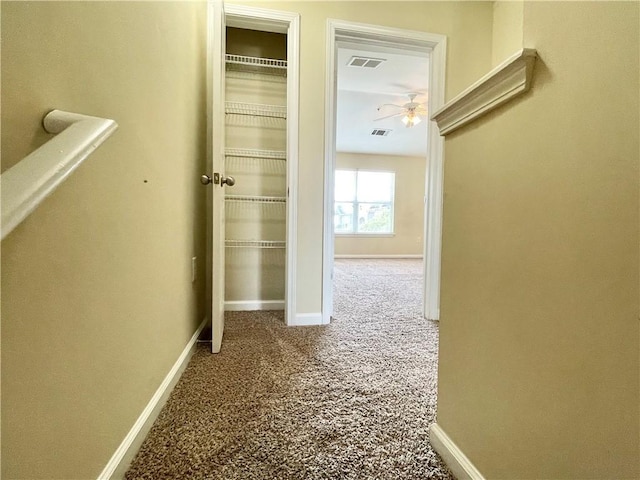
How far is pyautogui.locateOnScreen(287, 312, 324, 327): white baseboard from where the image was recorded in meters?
1.98

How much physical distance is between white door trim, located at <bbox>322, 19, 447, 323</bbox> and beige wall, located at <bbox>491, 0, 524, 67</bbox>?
381 mm

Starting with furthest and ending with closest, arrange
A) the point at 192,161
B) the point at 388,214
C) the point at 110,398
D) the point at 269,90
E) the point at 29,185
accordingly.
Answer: the point at 388,214 < the point at 269,90 < the point at 192,161 < the point at 110,398 < the point at 29,185

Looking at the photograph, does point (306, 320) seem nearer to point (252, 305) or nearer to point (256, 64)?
point (252, 305)

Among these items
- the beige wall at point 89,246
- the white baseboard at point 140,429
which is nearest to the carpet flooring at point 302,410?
the white baseboard at point 140,429

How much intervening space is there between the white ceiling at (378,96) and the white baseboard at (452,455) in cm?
228

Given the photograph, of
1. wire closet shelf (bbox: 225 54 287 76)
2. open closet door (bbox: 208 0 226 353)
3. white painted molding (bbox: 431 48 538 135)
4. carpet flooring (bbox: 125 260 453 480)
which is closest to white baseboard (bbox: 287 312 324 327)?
carpet flooring (bbox: 125 260 453 480)

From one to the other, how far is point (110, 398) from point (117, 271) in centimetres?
31

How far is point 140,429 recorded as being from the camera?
0.89 metres

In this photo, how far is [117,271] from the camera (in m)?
0.79

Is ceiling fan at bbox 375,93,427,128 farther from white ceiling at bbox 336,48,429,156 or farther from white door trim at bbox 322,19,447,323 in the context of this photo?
white door trim at bbox 322,19,447,323

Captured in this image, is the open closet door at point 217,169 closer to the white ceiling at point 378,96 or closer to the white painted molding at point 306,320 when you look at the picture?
the white painted molding at point 306,320

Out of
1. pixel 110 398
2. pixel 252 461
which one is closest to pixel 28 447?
pixel 110 398

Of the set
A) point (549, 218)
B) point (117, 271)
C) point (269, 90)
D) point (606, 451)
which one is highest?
point (269, 90)

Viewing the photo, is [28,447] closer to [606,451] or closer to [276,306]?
[606,451]
